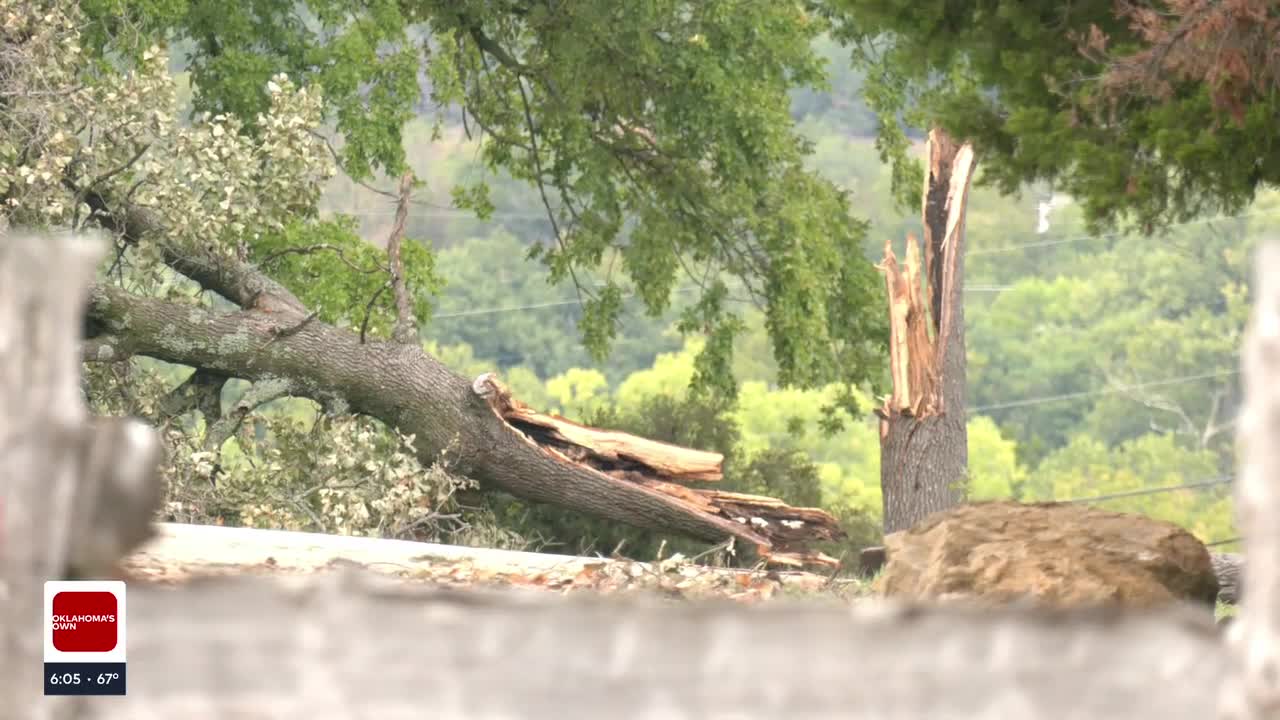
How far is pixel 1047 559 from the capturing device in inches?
221

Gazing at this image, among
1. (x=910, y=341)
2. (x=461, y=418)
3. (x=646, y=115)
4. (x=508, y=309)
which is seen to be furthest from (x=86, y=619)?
(x=508, y=309)

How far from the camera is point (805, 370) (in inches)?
569

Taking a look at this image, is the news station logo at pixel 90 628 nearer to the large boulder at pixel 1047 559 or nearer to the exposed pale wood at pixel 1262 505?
the exposed pale wood at pixel 1262 505

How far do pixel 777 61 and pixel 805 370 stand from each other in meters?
2.86

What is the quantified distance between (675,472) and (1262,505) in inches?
355

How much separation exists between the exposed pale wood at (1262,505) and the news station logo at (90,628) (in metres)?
1.89

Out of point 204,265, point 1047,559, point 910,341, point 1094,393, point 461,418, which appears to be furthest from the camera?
point 1094,393

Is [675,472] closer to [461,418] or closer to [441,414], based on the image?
[461,418]

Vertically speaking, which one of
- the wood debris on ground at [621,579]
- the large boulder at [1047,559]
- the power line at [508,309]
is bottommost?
the wood debris on ground at [621,579]

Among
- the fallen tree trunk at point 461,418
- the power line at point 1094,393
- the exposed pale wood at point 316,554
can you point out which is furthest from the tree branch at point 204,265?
the power line at point 1094,393

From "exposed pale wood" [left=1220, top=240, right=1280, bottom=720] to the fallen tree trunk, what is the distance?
26.7 feet

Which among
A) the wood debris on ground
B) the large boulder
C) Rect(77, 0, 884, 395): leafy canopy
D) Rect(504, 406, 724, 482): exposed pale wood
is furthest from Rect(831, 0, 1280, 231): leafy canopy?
Rect(77, 0, 884, 395): leafy canopy

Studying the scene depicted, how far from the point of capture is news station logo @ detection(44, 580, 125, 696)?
9.32 feet

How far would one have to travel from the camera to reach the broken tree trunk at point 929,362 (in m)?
13.8
